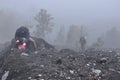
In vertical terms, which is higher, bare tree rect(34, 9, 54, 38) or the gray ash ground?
bare tree rect(34, 9, 54, 38)

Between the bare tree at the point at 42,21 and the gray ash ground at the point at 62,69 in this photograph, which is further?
the bare tree at the point at 42,21

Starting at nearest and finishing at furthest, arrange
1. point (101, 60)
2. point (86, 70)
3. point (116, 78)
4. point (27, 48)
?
point (116, 78)
point (86, 70)
point (101, 60)
point (27, 48)

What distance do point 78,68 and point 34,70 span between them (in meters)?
1.93

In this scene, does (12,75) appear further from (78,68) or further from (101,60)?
(101,60)

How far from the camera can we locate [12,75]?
15086 mm

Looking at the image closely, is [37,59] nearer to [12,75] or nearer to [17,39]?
[12,75]

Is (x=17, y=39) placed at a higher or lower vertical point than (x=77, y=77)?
higher

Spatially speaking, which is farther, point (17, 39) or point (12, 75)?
point (17, 39)

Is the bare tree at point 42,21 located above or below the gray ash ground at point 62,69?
above

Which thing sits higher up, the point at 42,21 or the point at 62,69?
the point at 42,21

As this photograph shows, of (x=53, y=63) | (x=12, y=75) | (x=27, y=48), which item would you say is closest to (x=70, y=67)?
(x=53, y=63)

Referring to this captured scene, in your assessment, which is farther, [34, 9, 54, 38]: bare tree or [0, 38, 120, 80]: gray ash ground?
[34, 9, 54, 38]: bare tree

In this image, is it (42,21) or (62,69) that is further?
(42,21)

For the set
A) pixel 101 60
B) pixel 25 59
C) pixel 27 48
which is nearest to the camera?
pixel 101 60
